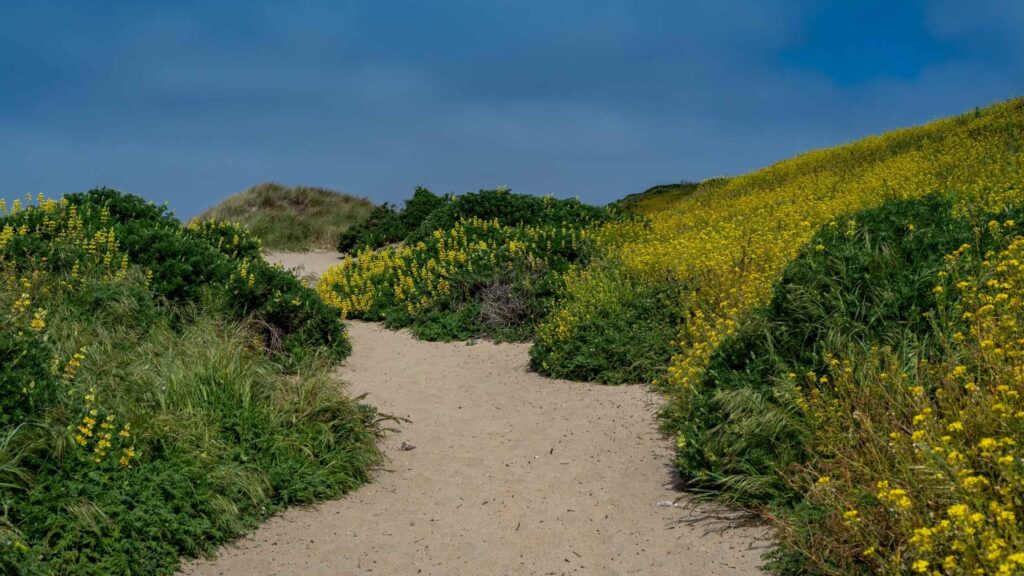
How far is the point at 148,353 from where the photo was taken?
8430mm

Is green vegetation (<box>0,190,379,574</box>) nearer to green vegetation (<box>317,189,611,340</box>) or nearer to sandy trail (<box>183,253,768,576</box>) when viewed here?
sandy trail (<box>183,253,768,576</box>)

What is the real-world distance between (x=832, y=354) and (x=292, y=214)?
2218 cm

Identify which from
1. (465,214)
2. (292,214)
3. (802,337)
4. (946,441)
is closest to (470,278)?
(465,214)

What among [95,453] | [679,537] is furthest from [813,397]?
[95,453]

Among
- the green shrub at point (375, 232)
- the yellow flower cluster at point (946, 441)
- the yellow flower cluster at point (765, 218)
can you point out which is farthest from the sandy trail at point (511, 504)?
the green shrub at point (375, 232)

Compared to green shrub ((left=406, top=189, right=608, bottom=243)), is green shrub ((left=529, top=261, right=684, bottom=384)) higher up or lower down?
lower down

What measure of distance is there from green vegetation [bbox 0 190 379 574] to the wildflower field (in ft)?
9.96

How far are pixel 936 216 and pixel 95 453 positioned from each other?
704 cm

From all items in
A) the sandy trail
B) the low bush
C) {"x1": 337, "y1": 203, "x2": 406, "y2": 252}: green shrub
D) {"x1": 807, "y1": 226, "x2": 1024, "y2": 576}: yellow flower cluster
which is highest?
{"x1": 337, "y1": 203, "x2": 406, "y2": 252}: green shrub

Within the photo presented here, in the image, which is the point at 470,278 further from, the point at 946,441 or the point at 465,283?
the point at 946,441

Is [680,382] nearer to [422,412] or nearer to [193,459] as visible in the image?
[422,412]

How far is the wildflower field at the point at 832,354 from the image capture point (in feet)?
15.4

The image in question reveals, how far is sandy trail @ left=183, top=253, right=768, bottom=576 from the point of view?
19.3 feet

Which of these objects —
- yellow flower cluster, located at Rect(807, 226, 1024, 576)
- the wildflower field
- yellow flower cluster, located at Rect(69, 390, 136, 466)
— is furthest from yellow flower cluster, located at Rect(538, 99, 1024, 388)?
yellow flower cluster, located at Rect(69, 390, 136, 466)
